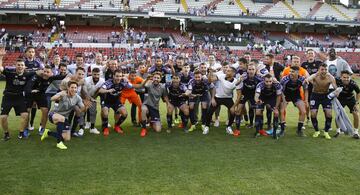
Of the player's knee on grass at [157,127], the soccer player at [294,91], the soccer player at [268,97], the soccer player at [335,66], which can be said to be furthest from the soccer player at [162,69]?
the soccer player at [335,66]

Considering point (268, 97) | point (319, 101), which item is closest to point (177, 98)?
point (268, 97)

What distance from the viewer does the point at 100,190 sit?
200 inches

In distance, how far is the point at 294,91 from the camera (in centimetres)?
896

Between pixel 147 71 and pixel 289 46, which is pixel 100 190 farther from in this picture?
pixel 289 46

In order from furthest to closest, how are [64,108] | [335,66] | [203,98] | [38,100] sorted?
[335,66]
[203,98]
[38,100]
[64,108]

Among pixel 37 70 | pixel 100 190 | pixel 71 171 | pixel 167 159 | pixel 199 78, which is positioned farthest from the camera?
pixel 199 78

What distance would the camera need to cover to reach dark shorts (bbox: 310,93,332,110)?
8.83 meters

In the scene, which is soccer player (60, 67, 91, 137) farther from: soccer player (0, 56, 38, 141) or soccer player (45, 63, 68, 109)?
soccer player (0, 56, 38, 141)

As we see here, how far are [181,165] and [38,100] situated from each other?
4.18m

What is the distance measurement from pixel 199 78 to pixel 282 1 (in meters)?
42.9

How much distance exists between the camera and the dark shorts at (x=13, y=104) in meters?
7.90

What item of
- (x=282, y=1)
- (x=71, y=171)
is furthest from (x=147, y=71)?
(x=282, y=1)

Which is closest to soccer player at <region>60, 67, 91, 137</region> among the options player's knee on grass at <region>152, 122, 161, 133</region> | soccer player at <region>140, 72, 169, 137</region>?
soccer player at <region>140, 72, 169, 137</region>

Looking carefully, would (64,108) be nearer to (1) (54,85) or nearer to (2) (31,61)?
(1) (54,85)
